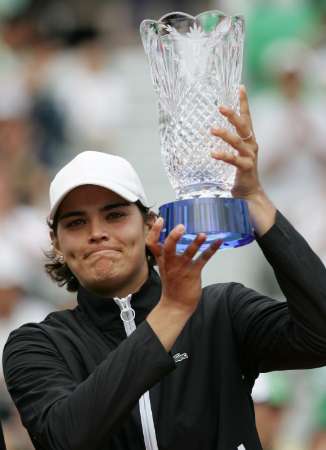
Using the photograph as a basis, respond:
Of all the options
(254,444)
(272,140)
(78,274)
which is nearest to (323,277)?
(254,444)

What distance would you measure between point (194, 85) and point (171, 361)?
652 mm

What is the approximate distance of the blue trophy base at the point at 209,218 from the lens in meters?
2.13

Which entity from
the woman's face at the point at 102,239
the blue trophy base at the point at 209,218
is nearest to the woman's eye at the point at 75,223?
the woman's face at the point at 102,239

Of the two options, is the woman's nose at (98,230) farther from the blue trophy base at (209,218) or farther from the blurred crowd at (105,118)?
the blurred crowd at (105,118)

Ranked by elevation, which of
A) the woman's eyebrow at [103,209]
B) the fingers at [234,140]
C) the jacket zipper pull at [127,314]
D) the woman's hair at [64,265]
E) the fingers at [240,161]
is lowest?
the jacket zipper pull at [127,314]

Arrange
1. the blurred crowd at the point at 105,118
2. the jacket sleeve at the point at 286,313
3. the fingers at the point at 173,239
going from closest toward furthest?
the fingers at the point at 173,239
the jacket sleeve at the point at 286,313
the blurred crowd at the point at 105,118

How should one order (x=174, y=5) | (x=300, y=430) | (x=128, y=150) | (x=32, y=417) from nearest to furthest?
(x=32, y=417) → (x=300, y=430) → (x=128, y=150) → (x=174, y=5)

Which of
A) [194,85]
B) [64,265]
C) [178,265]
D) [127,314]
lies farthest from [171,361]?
[64,265]

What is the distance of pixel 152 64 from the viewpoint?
7.98 feet

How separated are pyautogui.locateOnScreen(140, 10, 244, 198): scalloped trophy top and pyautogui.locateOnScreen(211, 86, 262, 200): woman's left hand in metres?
0.11

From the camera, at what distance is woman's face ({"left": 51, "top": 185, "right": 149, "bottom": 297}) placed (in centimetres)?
241

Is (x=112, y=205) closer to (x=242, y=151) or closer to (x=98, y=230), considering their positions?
(x=98, y=230)

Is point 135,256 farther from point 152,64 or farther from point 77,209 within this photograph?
point 152,64

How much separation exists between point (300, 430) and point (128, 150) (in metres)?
1.93
